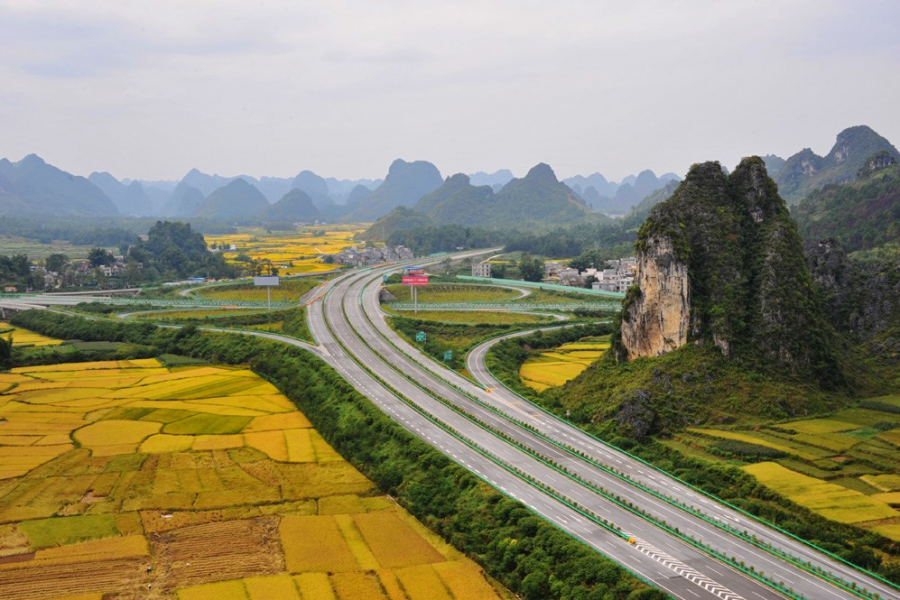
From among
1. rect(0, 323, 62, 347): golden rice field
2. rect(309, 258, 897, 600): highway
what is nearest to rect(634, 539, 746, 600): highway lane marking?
rect(309, 258, 897, 600): highway

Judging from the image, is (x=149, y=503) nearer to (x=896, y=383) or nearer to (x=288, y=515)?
(x=288, y=515)

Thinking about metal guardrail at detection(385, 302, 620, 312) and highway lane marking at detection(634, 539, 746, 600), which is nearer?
highway lane marking at detection(634, 539, 746, 600)

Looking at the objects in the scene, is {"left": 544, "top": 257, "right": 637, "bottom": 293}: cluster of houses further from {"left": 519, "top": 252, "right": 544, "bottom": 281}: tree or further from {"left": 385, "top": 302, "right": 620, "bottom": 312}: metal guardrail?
{"left": 385, "top": 302, "right": 620, "bottom": 312}: metal guardrail

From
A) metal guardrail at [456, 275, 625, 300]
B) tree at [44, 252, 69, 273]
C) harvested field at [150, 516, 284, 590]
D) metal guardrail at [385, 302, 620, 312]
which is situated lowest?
harvested field at [150, 516, 284, 590]

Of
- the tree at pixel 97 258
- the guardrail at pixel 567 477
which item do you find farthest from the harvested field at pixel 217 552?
the tree at pixel 97 258

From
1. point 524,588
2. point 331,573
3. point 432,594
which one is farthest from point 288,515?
point 524,588

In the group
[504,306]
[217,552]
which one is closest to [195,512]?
[217,552]
